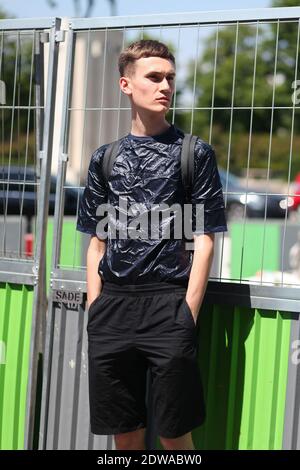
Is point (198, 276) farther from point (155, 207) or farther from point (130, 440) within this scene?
point (130, 440)

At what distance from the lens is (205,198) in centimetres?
362

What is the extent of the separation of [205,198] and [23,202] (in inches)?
52.0

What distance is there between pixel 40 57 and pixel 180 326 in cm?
175

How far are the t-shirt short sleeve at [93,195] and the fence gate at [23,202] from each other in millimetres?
395

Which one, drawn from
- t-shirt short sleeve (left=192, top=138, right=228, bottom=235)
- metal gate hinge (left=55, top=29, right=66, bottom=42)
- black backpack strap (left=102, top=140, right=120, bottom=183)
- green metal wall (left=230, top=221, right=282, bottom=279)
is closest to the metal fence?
metal gate hinge (left=55, top=29, right=66, bottom=42)

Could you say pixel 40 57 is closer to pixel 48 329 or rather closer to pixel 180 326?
pixel 48 329

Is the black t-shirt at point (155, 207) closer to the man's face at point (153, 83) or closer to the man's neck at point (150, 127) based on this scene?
the man's neck at point (150, 127)

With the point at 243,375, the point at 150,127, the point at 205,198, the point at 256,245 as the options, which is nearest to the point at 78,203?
the point at 150,127

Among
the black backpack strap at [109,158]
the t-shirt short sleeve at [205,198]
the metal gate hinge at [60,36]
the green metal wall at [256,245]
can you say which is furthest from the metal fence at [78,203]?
the green metal wall at [256,245]

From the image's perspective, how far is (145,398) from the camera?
12.6 feet

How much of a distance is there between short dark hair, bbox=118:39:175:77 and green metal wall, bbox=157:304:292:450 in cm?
117

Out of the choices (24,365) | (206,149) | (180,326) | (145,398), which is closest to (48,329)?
(24,365)

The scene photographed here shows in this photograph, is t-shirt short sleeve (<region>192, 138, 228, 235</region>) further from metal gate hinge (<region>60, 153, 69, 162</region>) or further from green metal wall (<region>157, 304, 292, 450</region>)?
metal gate hinge (<region>60, 153, 69, 162</region>)

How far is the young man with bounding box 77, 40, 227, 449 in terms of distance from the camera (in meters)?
3.55
